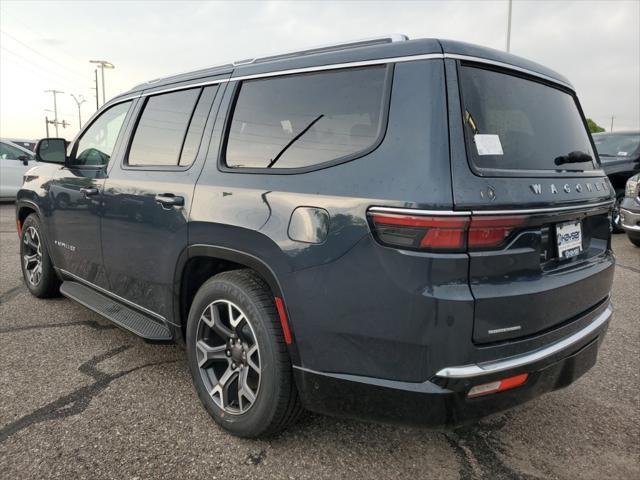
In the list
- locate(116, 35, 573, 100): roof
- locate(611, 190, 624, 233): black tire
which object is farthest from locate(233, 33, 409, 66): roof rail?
locate(611, 190, 624, 233): black tire

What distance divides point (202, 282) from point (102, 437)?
0.91m

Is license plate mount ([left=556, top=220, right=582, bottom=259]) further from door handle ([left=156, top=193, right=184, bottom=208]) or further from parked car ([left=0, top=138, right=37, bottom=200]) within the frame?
parked car ([left=0, top=138, right=37, bottom=200])

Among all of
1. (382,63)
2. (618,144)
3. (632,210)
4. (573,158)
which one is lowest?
(632,210)

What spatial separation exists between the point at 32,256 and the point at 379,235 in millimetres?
4025

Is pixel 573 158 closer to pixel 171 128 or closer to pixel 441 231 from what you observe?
pixel 441 231

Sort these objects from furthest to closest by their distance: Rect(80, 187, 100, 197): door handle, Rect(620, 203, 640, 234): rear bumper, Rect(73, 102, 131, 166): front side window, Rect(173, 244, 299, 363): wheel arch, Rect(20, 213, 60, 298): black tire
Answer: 1. Rect(620, 203, 640, 234): rear bumper
2. Rect(20, 213, 60, 298): black tire
3. Rect(73, 102, 131, 166): front side window
4. Rect(80, 187, 100, 197): door handle
5. Rect(173, 244, 299, 363): wheel arch

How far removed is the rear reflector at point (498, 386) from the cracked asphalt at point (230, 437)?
21.8 inches

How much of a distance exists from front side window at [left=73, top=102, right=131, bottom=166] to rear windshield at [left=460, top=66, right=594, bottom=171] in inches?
99.2

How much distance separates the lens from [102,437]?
A: 7.95ft

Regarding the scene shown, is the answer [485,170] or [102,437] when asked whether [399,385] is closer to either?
[485,170]

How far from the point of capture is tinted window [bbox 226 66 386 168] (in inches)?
79.6

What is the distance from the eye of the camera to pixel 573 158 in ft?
7.81

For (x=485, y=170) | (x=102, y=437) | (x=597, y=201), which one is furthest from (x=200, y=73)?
(x=597, y=201)

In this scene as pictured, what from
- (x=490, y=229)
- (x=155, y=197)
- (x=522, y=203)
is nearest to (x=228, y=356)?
(x=155, y=197)
